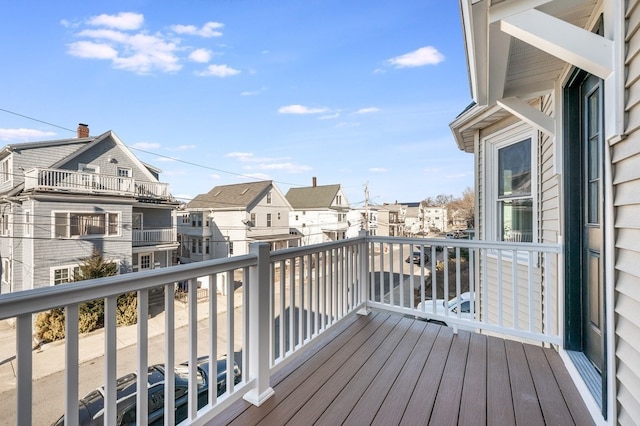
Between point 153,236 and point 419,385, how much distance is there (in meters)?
10.6

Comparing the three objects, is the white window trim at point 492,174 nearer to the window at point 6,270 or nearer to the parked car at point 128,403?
the parked car at point 128,403

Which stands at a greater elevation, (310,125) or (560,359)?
(310,125)

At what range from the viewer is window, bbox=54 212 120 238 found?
8.12 m

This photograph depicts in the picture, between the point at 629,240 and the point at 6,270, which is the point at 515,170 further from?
the point at 6,270

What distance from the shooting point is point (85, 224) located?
8.55 m

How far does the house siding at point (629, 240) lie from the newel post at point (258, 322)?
1655 mm

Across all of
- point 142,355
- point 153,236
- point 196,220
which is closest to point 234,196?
point 196,220

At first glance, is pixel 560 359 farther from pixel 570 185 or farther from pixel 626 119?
pixel 626 119

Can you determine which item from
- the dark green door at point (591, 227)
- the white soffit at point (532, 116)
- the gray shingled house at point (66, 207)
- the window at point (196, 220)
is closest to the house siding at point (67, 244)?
the gray shingled house at point (66, 207)

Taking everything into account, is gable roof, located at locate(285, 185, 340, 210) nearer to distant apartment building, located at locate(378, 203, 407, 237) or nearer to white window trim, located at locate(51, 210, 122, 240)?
distant apartment building, located at locate(378, 203, 407, 237)

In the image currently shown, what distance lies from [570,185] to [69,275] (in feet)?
36.0

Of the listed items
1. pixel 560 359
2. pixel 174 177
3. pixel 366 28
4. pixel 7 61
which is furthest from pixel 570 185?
pixel 174 177

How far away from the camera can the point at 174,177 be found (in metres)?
A: 11.9

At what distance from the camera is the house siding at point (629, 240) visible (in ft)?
3.79
